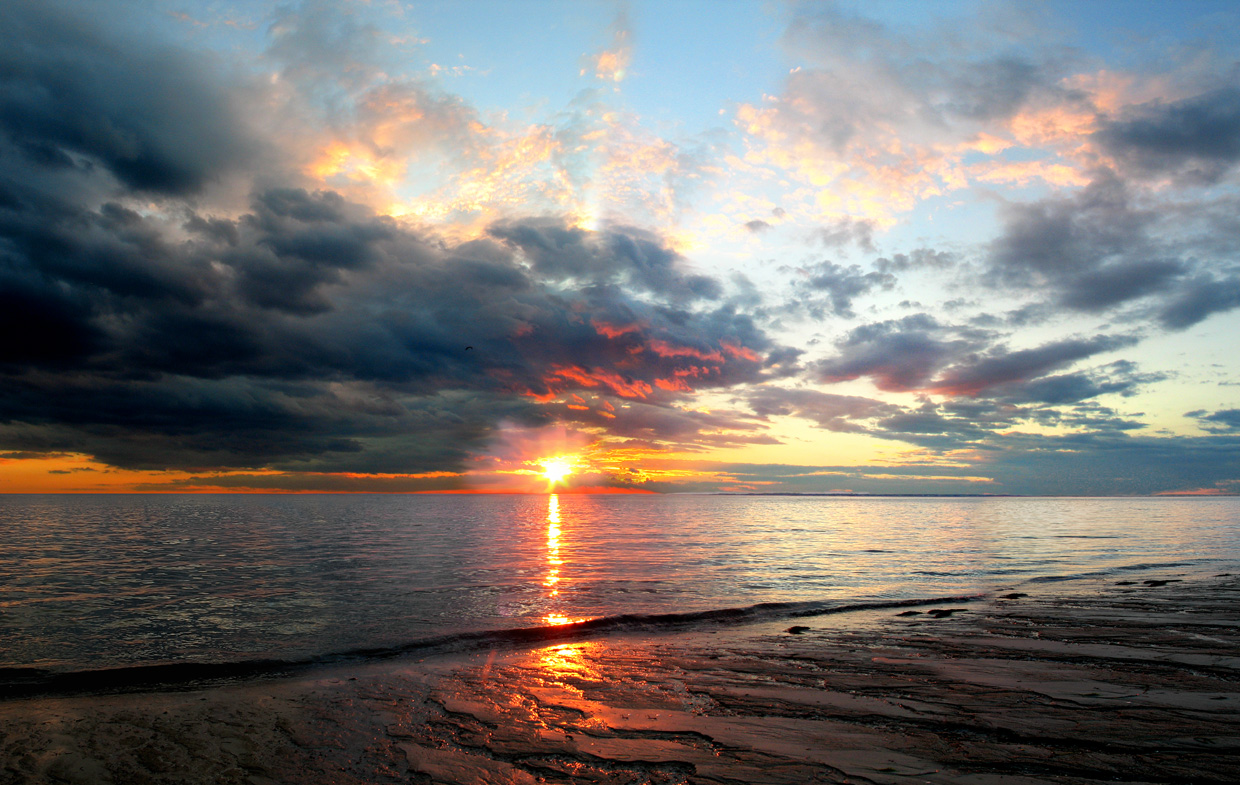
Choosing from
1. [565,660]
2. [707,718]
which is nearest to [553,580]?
[565,660]

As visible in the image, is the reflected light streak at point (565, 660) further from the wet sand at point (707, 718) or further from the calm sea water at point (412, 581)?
the calm sea water at point (412, 581)

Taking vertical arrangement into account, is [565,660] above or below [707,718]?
below

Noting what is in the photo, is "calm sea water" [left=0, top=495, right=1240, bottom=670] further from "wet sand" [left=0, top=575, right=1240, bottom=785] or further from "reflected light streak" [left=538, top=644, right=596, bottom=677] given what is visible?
"wet sand" [left=0, top=575, right=1240, bottom=785]

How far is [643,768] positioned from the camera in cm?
763

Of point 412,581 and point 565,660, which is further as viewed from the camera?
point 412,581

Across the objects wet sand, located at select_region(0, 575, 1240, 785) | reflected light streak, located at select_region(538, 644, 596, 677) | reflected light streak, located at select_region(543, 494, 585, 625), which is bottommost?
reflected light streak, located at select_region(543, 494, 585, 625)

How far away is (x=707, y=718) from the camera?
31.4 feet

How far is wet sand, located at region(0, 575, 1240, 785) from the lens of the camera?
7582 millimetres

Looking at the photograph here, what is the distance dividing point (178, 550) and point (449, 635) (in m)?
37.4

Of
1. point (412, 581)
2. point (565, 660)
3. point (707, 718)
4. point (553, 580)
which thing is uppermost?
point (707, 718)

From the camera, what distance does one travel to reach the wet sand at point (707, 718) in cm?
758

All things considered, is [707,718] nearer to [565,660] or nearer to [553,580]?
[565,660]

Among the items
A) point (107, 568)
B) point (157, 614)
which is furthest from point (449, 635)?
point (107, 568)

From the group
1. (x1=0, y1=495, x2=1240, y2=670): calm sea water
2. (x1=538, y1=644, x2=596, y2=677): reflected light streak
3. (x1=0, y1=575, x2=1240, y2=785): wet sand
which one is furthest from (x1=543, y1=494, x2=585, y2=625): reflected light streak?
(x1=0, y1=575, x2=1240, y2=785): wet sand
